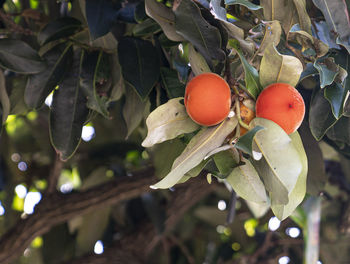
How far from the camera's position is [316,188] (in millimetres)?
1369

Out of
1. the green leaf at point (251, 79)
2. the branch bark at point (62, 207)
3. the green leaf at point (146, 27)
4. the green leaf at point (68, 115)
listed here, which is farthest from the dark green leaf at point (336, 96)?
the branch bark at point (62, 207)

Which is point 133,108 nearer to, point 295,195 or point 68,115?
point 68,115

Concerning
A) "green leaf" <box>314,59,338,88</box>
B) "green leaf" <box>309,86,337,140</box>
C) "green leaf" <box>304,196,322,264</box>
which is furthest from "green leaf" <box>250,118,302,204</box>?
"green leaf" <box>304,196,322,264</box>

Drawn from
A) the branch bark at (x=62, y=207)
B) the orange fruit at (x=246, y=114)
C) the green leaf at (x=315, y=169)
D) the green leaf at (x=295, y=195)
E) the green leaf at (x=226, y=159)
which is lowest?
the branch bark at (x=62, y=207)

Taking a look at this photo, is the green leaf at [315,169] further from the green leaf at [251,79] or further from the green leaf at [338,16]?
the green leaf at [251,79]

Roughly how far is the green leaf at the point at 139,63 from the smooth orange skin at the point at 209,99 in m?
0.28

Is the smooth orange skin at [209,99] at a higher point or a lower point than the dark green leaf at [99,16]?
higher

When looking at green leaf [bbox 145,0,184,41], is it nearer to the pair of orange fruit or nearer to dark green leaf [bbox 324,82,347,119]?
the pair of orange fruit

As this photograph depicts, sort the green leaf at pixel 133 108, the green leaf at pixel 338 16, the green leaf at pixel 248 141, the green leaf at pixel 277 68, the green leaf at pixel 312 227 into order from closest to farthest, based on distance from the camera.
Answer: the green leaf at pixel 248 141 → the green leaf at pixel 277 68 → the green leaf at pixel 338 16 → the green leaf at pixel 133 108 → the green leaf at pixel 312 227

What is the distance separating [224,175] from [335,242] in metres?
1.43

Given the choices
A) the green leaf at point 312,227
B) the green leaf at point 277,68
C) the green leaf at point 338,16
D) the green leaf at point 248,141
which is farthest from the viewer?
the green leaf at point 312,227

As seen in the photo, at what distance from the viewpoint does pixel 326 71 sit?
918mm

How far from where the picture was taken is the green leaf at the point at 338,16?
98 centimetres

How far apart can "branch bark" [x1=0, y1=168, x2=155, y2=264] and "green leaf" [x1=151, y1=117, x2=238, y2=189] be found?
876mm
